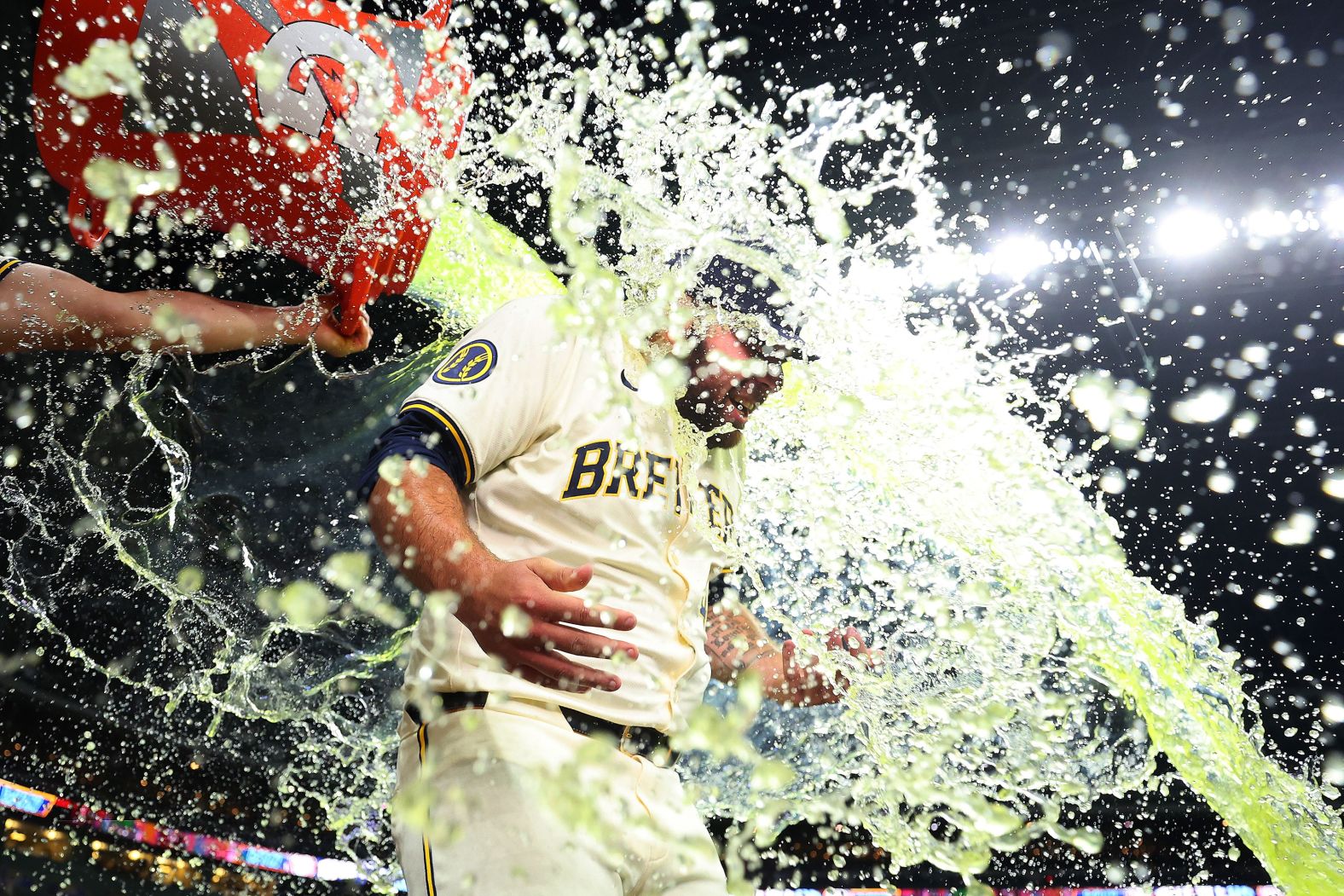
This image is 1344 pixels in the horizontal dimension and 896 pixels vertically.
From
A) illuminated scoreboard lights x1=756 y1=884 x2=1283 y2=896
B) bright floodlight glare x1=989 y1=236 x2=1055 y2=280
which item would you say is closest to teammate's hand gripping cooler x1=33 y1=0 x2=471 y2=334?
bright floodlight glare x1=989 y1=236 x2=1055 y2=280

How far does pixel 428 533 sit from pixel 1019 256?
17.7ft

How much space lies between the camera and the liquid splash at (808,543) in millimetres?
2000

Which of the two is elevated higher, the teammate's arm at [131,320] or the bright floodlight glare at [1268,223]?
the bright floodlight glare at [1268,223]

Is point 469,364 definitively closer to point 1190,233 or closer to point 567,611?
point 567,611

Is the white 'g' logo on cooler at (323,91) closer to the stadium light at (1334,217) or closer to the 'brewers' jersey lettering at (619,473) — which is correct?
the 'brewers' jersey lettering at (619,473)

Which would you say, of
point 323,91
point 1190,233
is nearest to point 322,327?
point 323,91

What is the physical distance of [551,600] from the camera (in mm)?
725

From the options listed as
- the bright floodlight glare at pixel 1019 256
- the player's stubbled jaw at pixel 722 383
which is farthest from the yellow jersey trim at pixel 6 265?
the bright floodlight glare at pixel 1019 256

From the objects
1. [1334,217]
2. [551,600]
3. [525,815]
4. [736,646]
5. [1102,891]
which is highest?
[1334,217]

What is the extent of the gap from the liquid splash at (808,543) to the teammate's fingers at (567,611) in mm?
796

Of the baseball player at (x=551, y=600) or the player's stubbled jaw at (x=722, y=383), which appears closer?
the baseball player at (x=551, y=600)

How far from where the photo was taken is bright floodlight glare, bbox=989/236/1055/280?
5238mm

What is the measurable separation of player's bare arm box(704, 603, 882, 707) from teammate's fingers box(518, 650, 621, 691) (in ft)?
2.68

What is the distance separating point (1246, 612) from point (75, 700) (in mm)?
7405
